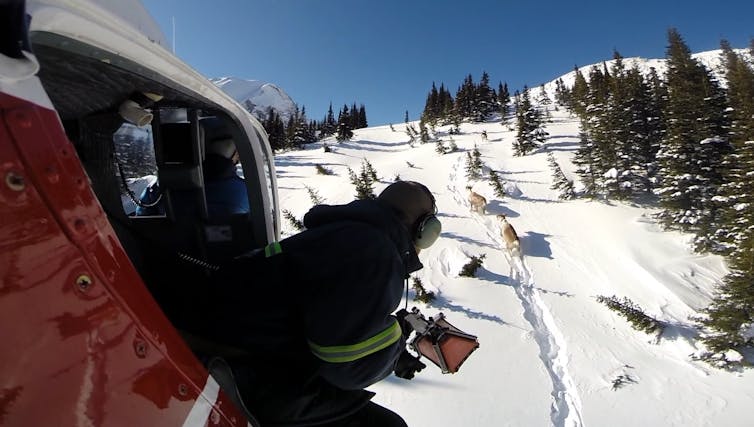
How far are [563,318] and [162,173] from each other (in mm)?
7910

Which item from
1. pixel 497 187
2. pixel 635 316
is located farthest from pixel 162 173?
pixel 497 187

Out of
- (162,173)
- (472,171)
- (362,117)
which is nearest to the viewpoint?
(162,173)

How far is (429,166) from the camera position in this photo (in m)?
20.8

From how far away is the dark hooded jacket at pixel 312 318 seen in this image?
152cm

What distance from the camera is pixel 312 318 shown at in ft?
4.98

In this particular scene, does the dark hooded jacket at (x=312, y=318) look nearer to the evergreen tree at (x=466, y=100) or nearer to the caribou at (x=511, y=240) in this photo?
the caribou at (x=511, y=240)

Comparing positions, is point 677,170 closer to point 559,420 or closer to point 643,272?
point 643,272

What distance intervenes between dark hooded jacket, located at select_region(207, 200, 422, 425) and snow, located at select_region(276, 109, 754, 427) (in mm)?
3631

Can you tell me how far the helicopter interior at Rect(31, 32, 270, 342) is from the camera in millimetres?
1656

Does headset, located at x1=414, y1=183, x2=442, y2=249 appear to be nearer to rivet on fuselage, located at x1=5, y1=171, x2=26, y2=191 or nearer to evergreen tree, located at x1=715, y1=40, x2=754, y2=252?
rivet on fuselage, located at x1=5, y1=171, x2=26, y2=191

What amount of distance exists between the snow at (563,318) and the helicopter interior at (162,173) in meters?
3.49

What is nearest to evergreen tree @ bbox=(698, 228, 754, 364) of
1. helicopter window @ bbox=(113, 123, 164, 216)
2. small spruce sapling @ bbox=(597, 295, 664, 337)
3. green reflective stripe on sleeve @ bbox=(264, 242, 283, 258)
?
small spruce sapling @ bbox=(597, 295, 664, 337)

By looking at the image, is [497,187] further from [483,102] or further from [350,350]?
[483,102]

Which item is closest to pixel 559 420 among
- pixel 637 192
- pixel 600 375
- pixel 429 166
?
pixel 600 375
